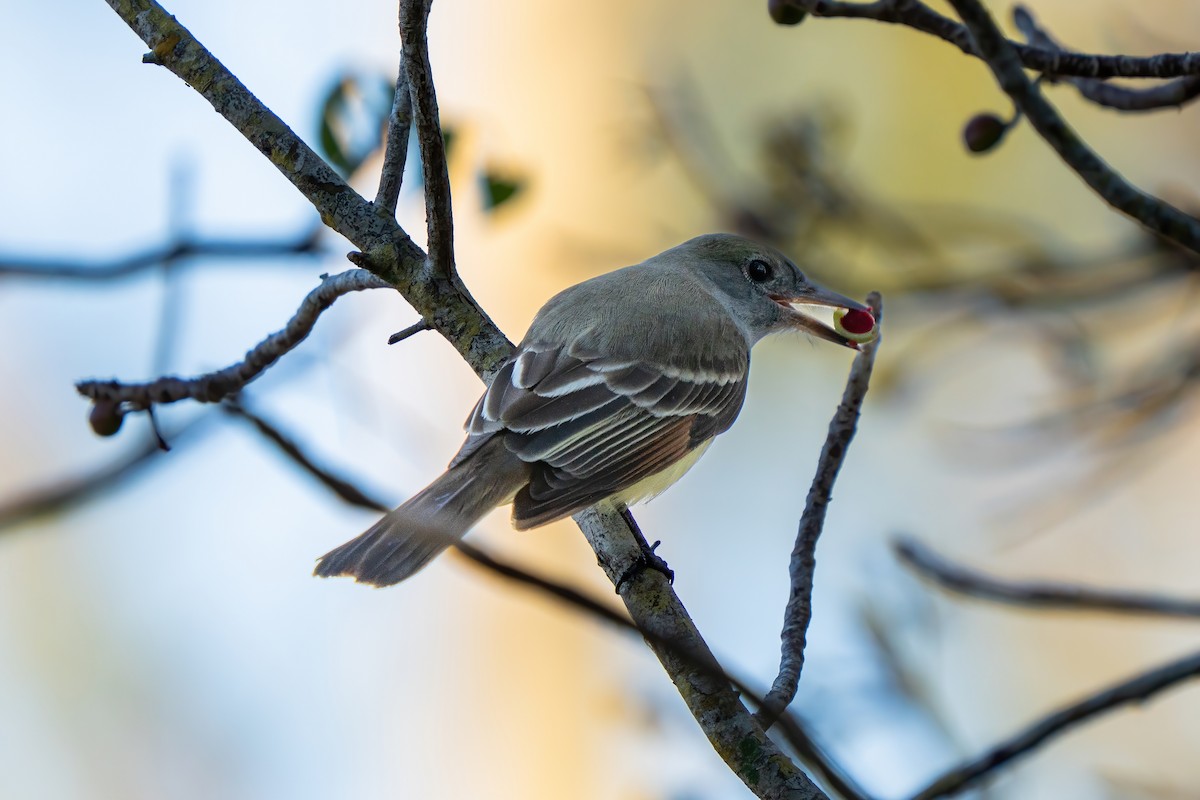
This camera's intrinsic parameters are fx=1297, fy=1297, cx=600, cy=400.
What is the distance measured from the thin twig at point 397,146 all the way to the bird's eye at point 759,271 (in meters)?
2.11

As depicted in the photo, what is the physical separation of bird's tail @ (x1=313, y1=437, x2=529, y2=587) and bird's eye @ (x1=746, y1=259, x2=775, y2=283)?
5.17 feet

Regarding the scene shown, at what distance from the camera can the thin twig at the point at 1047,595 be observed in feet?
8.34

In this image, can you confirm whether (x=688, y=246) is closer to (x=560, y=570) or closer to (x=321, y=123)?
(x=321, y=123)

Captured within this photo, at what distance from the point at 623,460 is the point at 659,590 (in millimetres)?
703

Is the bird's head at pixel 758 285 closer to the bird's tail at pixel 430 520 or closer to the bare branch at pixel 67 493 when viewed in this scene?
the bird's tail at pixel 430 520

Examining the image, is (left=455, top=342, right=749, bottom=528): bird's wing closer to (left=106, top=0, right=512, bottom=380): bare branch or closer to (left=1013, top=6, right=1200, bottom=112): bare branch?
(left=106, top=0, right=512, bottom=380): bare branch

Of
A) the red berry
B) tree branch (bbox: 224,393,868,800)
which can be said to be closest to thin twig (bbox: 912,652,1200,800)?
tree branch (bbox: 224,393,868,800)

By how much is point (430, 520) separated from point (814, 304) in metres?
2.03

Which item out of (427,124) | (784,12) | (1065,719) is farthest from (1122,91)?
(427,124)

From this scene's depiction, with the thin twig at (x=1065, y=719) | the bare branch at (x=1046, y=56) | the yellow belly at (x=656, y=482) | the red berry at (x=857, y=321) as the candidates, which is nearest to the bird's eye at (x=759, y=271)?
the red berry at (x=857, y=321)

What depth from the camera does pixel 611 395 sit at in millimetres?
3703

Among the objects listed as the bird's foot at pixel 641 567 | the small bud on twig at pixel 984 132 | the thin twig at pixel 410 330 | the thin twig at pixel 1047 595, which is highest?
the small bud on twig at pixel 984 132

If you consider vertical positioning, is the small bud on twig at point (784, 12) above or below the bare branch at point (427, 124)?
above

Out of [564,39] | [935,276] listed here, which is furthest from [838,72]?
[935,276]
